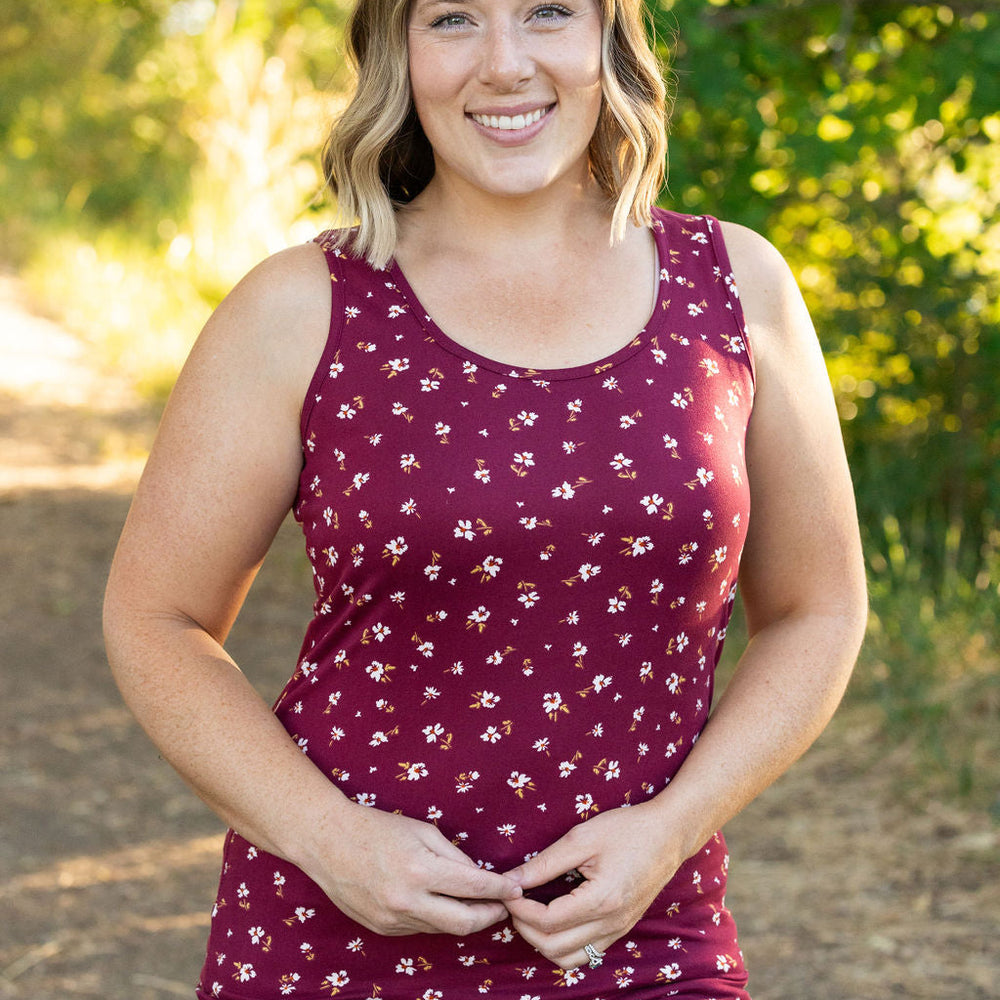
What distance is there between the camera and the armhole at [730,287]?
1.72 meters

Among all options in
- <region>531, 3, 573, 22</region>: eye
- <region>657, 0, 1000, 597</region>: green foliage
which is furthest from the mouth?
<region>657, 0, 1000, 597</region>: green foliage

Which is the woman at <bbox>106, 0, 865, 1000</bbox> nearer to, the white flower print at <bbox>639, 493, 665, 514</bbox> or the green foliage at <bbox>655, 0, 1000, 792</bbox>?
the white flower print at <bbox>639, 493, 665, 514</bbox>

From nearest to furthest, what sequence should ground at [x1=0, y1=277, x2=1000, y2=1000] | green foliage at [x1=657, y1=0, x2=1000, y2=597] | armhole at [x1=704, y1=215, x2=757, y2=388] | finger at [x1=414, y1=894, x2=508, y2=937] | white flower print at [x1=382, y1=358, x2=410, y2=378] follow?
finger at [x1=414, y1=894, x2=508, y2=937] → white flower print at [x1=382, y1=358, x2=410, y2=378] → armhole at [x1=704, y1=215, x2=757, y2=388] → ground at [x1=0, y1=277, x2=1000, y2=1000] → green foliage at [x1=657, y1=0, x2=1000, y2=597]

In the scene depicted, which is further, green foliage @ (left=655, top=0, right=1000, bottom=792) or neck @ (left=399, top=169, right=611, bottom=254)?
green foliage @ (left=655, top=0, right=1000, bottom=792)

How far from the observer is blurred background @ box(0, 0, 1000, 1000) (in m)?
3.48

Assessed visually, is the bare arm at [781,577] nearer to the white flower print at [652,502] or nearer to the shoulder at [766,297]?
the shoulder at [766,297]

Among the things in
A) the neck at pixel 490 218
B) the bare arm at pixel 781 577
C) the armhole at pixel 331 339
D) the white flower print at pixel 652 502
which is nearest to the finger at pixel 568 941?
the bare arm at pixel 781 577

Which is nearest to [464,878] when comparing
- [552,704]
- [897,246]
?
[552,704]

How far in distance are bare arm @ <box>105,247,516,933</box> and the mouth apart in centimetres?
26

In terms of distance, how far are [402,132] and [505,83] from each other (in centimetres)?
21

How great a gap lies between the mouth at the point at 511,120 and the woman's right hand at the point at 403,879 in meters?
0.83

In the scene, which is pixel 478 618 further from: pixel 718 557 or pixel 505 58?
pixel 505 58

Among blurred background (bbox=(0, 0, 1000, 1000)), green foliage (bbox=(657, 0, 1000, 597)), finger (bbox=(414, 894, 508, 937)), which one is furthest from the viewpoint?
green foliage (bbox=(657, 0, 1000, 597))

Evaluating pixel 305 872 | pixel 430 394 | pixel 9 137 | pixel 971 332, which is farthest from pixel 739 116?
pixel 9 137
